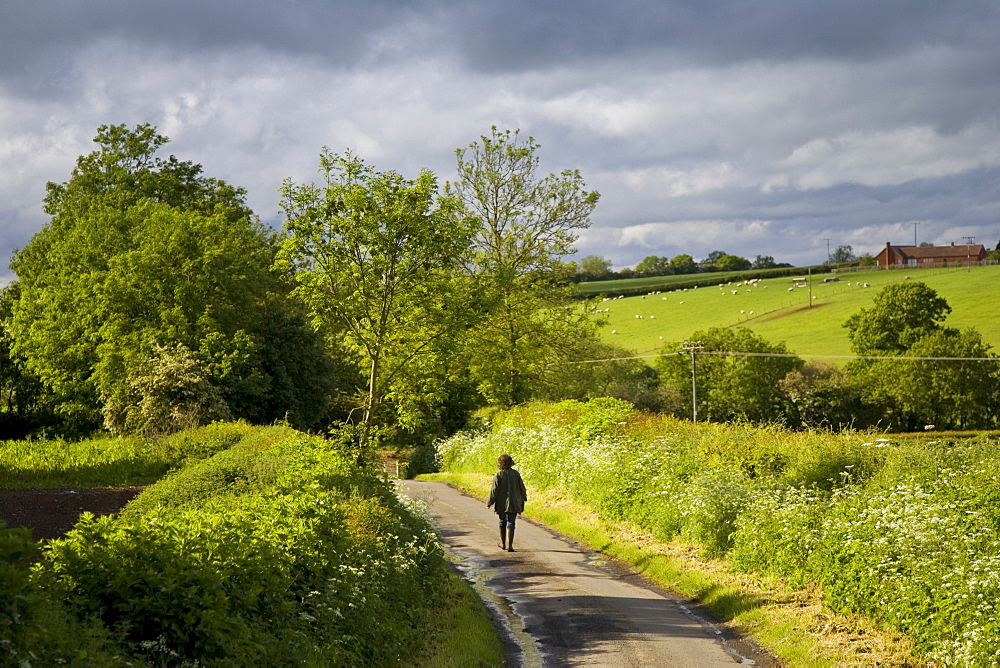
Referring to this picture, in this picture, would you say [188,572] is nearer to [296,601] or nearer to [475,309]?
[296,601]

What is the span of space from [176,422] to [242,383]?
10.2 ft

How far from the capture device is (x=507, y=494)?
18.7m

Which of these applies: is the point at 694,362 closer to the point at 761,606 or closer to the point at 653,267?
the point at 761,606

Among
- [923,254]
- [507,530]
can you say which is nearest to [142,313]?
[507,530]

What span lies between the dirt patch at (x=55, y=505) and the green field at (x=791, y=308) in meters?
70.1

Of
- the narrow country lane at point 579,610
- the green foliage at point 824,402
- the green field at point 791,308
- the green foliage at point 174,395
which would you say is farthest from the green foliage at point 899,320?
the narrow country lane at point 579,610

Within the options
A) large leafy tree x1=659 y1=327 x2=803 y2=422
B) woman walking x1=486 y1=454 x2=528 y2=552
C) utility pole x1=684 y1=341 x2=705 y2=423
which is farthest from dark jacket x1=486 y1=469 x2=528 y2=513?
large leafy tree x1=659 y1=327 x2=803 y2=422

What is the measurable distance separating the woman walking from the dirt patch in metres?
7.85

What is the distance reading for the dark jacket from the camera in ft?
61.1

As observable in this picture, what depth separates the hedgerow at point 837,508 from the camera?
10805 millimetres

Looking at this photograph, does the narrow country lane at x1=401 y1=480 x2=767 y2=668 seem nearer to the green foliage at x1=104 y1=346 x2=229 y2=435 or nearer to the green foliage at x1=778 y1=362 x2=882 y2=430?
the green foliage at x1=104 y1=346 x2=229 y2=435

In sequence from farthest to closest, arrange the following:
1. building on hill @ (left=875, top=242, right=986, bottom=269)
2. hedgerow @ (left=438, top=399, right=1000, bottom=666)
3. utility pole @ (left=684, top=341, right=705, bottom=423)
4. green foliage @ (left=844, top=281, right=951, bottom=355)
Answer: building on hill @ (left=875, top=242, right=986, bottom=269)
green foliage @ (left=844, top=281, right=951, bottom=355)
utility pole @ (left=684, top=341, right=705, bottom=423)
hedgerow @ (left=438, top=399, right=1000, bottom=666)

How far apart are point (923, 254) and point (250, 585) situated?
158 meters

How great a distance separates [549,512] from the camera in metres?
23.8
